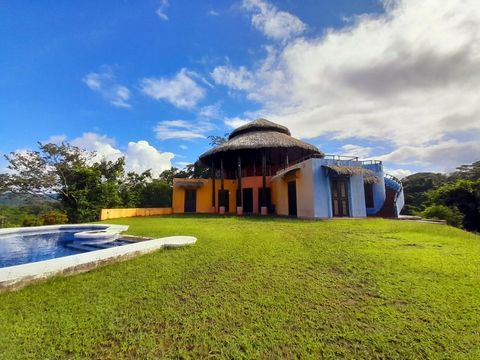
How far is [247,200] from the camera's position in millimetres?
19516

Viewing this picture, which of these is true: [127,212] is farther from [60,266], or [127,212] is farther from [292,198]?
[60,266]

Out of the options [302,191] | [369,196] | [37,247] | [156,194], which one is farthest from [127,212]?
[369,196]

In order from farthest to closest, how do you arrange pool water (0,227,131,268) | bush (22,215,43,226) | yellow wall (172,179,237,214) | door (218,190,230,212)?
door (218,190,230,212) < yellow wall (172,179,237,214) < bush (22,215,43,226) < pool water (0,227,131,268)

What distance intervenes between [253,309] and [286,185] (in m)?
12.4

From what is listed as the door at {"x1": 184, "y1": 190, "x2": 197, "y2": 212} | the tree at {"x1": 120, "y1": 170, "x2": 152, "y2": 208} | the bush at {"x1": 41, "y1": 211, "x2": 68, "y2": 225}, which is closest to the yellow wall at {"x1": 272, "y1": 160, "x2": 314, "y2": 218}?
the door at {"x1": 184, "y1": 190, "x2": 197, "y2": 212}

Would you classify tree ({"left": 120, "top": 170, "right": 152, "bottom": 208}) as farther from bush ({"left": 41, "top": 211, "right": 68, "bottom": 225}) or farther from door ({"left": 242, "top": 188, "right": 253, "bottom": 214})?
door ({"left": 242, "top": 188, "right": 253, "bottom": 214})

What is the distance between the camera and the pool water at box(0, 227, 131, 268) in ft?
19.6

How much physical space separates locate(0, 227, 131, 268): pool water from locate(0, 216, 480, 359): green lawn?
3035 mm

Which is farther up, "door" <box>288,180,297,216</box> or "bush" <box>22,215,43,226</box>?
"door" <box>288,180,297,216</box>

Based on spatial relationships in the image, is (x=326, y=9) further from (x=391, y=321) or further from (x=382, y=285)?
(x=391, y=321)

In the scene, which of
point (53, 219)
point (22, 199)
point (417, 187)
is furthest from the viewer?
point (417, 187)

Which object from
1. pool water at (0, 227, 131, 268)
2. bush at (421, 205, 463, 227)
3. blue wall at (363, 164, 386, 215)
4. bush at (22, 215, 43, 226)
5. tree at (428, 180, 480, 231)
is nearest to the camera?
pool water at (0, 227, 131, 268)

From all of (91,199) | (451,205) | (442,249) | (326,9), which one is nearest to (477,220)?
(451,205)

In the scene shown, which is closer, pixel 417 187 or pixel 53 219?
pixel 53 219
